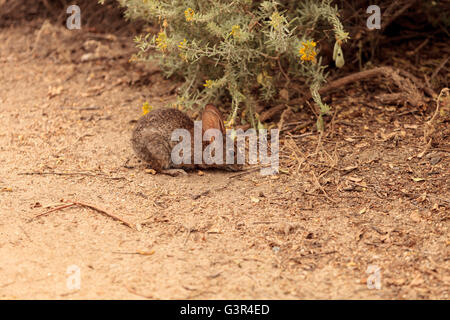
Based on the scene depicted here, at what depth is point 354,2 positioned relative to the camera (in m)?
6.09

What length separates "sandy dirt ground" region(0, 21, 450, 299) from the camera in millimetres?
3191

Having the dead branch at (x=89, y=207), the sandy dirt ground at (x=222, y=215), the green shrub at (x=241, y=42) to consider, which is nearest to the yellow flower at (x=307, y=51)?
the green shrub at (x=241, y=42)

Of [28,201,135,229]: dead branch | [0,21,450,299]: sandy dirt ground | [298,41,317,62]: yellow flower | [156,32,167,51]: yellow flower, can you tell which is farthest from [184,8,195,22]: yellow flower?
[28,201,135,229]: dead branch

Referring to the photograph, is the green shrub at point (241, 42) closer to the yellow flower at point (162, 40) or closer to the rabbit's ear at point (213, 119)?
the yellow flower at point (162, 40)

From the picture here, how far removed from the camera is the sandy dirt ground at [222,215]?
319 centimetres

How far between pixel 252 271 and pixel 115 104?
137 inches

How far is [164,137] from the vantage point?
489 cm

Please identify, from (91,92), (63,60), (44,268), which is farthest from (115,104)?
(44,268)

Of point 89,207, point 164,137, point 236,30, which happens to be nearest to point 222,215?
point 89,207

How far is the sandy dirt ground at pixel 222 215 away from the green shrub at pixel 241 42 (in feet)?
1.85

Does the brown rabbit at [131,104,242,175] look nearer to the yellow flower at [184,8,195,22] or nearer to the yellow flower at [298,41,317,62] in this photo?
the yellow flower at [184,8,195,22]

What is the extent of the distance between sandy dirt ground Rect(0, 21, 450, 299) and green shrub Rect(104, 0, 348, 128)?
0.56 meters

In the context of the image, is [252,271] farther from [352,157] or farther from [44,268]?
[352,157]

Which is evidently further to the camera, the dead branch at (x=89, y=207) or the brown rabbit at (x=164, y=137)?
the brown rabbit at (x=164, y=137)
